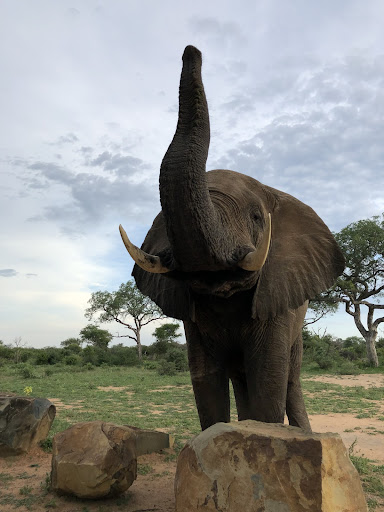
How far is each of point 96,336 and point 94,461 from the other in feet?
120

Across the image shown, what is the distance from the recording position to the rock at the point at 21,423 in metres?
5.56

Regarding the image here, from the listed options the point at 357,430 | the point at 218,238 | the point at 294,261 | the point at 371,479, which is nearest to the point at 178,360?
the point at 357,430

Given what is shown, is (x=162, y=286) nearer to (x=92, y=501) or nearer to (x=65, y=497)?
(x=92, y=501)

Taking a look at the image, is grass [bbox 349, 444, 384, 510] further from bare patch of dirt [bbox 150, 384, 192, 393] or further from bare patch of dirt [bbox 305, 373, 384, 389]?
bare patch of dirt [bbox 305, 373, 384, 389]

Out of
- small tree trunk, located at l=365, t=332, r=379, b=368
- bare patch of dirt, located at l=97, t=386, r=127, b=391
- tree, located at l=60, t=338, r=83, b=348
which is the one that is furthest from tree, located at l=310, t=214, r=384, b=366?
tree, located at l=60, t=338, r=83, b=348

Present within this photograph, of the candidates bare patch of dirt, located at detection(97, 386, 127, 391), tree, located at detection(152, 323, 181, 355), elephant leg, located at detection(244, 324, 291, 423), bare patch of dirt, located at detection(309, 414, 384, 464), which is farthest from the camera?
tree, located at detection(152, 323, 181, 355)

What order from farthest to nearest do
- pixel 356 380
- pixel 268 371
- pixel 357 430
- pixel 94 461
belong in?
pixel 356 380 → pixel 357 430 → pixel 94 461 → pixel 268 371

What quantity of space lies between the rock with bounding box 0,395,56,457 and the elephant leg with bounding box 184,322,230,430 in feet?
9.13

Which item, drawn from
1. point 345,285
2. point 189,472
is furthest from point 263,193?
point 345,285

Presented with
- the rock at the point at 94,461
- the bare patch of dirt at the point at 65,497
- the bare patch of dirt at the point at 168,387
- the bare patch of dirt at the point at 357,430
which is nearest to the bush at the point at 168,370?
the bare patch of dirt at the point at 168,387

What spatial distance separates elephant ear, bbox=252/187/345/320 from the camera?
355cm

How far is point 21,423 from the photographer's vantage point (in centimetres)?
573

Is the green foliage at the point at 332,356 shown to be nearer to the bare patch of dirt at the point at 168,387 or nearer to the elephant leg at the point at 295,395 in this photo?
the bare patch of dirt at the point at 168,387

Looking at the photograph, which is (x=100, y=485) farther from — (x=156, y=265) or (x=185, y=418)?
(x=185, y=418)
